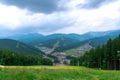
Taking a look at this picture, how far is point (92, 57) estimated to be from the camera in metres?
162

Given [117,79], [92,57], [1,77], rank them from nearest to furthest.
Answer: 1. [1,77]
2. [117,79]
3. [92,57]

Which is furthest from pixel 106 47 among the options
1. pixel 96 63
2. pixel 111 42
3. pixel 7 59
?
pixel 7 59

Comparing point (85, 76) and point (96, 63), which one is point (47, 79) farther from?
point (96, 63)

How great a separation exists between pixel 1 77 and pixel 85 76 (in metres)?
7.73

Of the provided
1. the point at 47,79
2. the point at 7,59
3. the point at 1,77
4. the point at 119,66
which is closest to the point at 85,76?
the point at 47,79

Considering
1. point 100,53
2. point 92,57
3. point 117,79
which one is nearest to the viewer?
point 117,79

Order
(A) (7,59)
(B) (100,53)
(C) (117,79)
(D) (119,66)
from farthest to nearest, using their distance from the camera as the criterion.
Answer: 1. (A) (7,59)
2. (B) (100,53)
3. (D) (119,66)
4. (C) (117,79)

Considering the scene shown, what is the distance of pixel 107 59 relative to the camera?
143 m

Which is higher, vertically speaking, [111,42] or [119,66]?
[111,42]

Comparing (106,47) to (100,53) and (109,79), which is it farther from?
(109,79)

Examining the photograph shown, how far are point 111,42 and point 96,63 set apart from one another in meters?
22.1

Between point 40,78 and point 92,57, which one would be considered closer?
point 40,78

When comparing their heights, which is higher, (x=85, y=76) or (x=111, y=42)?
(x=111, y=42)

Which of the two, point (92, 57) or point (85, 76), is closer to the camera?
point (85, 76)
